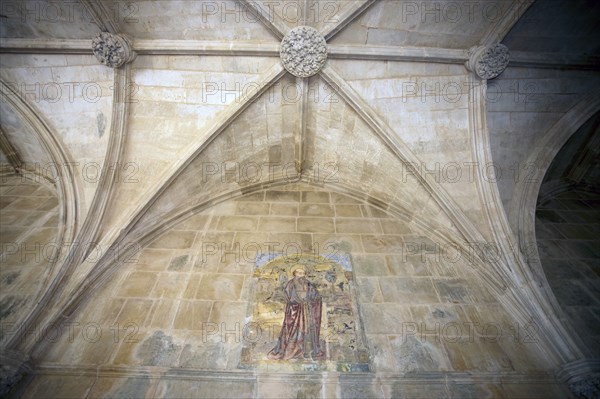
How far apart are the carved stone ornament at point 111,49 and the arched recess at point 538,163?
767 cm

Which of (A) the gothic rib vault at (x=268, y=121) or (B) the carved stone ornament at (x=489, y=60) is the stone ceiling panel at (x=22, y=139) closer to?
(A) the gothic rib vault at (x=268, y=121)

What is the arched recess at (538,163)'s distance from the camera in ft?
18.0

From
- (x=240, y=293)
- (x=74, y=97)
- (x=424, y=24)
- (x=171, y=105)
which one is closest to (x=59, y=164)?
(x=74, y=97)

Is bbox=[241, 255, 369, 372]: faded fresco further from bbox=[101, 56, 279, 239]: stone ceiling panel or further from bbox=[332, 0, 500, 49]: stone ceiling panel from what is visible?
bbox=[332, 0, 500, 49]: stone ceiling panel

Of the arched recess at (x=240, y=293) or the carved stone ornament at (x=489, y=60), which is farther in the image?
the carved stone ornament at (x=489, y=60)

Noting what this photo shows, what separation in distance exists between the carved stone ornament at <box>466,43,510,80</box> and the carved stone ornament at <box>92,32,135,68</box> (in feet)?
20.6

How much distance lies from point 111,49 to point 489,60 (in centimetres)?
680

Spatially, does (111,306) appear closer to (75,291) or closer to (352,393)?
(75,291)

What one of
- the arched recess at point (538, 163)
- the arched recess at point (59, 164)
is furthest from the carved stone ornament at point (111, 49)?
the arched recess at point (538, 163)

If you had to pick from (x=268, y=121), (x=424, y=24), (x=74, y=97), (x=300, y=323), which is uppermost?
(x=424, y=24)

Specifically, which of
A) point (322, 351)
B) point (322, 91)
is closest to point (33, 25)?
point (322, 91)

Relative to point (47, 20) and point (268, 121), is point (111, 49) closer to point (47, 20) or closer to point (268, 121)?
point (47, 20)

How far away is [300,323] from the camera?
457 centimetres

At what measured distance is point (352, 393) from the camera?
3855 mm
